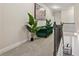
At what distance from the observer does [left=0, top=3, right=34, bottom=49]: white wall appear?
325 centimetres

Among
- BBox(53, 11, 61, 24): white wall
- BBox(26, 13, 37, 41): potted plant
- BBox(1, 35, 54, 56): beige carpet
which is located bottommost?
BBox(1, 35, 54, 56): beige carpet

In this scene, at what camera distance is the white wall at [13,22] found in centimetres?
325

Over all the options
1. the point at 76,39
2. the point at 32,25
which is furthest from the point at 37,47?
the point at 76,39

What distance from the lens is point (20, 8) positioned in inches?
154

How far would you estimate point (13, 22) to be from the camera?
3637 millimetres

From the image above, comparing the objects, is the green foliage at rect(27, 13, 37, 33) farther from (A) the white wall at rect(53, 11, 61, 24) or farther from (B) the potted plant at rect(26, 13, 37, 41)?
(A) the white wall at rect(53, 11, 61, 24)

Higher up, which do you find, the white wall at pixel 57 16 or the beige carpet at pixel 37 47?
the white wall at pixel 57 16

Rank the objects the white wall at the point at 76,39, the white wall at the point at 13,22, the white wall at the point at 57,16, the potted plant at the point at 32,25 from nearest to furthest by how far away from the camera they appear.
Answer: the white wall at the point at 13,22, the white wall at the point at 57,16, the white wall at the point at 76,39, the potted plant at the point at 32,25

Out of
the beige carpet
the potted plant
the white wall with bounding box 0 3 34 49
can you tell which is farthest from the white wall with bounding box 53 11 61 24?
the white wall with bounding box 0 3 34 49

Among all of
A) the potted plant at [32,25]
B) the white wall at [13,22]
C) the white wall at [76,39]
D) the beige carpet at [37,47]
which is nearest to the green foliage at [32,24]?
the potted plant at [32,25]

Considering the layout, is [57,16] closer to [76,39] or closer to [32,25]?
[32,25]

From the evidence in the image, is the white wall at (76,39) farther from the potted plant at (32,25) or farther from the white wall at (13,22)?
the white wall at (13,22)

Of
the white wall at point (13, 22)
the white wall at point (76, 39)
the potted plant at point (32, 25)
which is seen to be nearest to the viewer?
the white wall at point (13, 22)

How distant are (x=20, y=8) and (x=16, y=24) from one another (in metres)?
0.51
